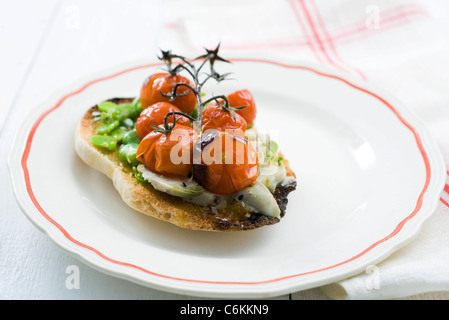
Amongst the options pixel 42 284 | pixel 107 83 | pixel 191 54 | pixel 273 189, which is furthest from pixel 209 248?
pixel 191 54

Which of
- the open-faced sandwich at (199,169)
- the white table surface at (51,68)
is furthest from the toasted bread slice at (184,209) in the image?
the white table surface at (51,68)

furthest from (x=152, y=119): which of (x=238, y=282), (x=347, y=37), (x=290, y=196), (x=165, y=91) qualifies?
(x=347, y=37)

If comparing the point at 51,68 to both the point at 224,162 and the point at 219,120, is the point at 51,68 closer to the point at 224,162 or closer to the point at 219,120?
the point at 219,120

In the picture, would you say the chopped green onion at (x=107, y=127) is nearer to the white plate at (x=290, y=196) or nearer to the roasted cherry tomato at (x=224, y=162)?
the white plate at (x=290, y=196)

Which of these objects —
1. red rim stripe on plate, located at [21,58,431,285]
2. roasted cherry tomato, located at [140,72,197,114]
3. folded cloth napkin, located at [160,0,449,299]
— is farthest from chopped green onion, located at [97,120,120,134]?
folded cloth napkin, located at [160,0,449,299]

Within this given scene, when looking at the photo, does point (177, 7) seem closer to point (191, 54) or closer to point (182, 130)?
point (191, 54)
